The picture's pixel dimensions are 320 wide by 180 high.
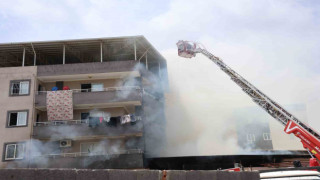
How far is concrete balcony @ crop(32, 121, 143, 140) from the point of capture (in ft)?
87.6

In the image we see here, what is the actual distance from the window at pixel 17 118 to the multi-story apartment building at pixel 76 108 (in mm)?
15

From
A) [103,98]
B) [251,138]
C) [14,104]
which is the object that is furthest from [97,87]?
[251,138]

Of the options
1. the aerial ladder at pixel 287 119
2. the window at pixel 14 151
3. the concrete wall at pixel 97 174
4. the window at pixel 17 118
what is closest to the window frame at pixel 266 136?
the aerial ladder at pixel 287 119

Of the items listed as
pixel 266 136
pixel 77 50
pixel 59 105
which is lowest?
pixel 266 136

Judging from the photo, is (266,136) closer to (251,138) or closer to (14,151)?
(251,138)

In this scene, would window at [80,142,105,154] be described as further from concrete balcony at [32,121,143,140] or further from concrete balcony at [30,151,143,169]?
concrete balcony at [30,151,143,169]

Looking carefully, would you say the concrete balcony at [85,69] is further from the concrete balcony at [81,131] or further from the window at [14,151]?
the window at [14,151]

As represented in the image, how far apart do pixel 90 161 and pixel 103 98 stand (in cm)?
531

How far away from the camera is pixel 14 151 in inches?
1056

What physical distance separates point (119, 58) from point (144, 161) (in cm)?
1157

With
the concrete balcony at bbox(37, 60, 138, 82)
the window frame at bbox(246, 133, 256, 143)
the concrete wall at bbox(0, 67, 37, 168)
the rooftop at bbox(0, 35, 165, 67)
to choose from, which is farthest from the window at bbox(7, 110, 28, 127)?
the window frame at bbox(246, 133, 256, 143)

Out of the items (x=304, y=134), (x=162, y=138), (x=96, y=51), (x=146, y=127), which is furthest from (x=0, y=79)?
(x=304, y=134)

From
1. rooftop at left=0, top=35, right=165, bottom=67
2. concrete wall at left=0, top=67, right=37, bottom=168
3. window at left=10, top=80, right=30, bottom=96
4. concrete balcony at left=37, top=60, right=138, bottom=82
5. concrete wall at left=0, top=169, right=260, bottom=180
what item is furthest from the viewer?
rooftop at left=0, top=35, right=165, bottom=67

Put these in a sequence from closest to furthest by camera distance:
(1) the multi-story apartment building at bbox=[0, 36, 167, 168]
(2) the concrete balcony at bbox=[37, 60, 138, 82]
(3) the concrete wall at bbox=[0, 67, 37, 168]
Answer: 1. (1) the multi-story apartment building at bbox=[0, 36, 167, 168]
2. (3) the concrete wall at bbox=[0, 67, 37, 168]
3. (2) the concrete balcony at bbox=[37, 60, 138, 82]
